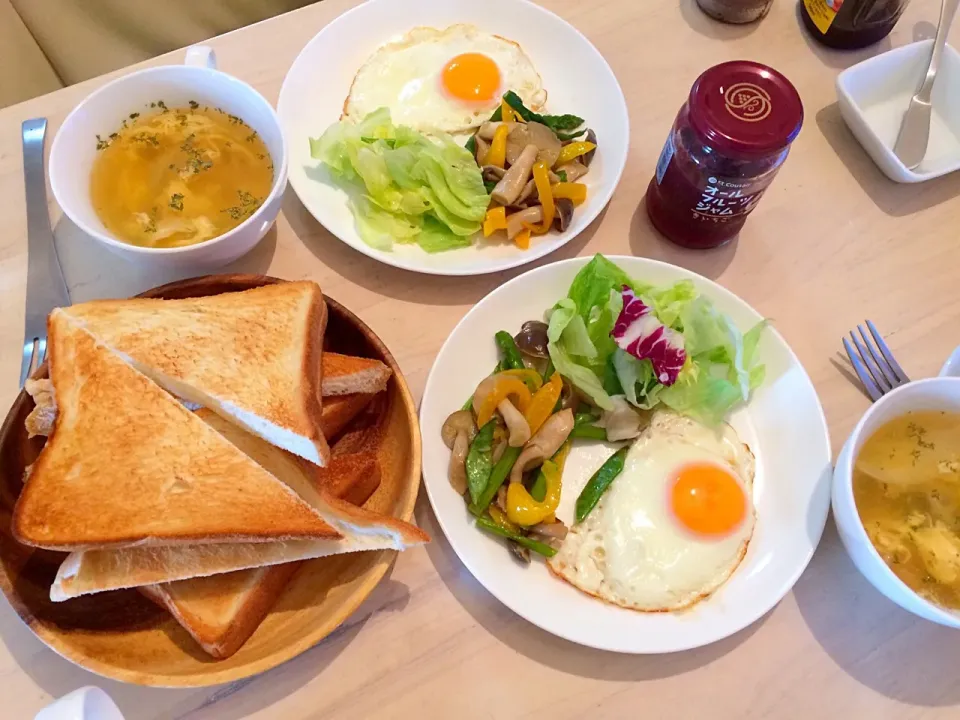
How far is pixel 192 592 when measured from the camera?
49.5 inches

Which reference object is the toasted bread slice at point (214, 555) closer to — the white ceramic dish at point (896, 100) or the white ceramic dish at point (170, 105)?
Answer: the white ceramic dish at point (170, 105)

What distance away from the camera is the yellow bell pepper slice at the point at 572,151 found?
6.06 feet

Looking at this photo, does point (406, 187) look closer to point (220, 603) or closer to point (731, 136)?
point (731, 136)

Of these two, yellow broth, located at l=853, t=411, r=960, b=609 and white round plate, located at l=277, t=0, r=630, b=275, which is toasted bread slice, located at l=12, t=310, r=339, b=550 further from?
yellow broth, located at l=853, t=411, r=960, b=609

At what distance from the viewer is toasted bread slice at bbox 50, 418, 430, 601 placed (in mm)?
1209

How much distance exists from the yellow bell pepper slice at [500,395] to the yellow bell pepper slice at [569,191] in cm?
52

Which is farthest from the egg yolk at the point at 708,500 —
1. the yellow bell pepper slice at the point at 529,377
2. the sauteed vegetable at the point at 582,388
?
the yellow bell pepper slice at the point at 529,377

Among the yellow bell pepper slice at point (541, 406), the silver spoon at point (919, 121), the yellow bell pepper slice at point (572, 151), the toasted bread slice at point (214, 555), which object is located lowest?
the yellow bell pepper slice at point (541, 406)

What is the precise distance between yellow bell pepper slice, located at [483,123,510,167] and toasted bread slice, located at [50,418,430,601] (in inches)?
Answer: 37.5

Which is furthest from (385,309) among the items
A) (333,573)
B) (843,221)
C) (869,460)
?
(843,221)

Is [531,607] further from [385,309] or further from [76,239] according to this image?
[76,239]

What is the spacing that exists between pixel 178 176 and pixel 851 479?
158cm

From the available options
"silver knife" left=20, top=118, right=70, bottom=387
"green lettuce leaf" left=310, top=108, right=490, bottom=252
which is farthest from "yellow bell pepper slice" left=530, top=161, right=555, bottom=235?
"silver knife" left=20, top=118, right=70, bottom=387

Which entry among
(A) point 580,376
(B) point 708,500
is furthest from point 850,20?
(B) point 708,500
